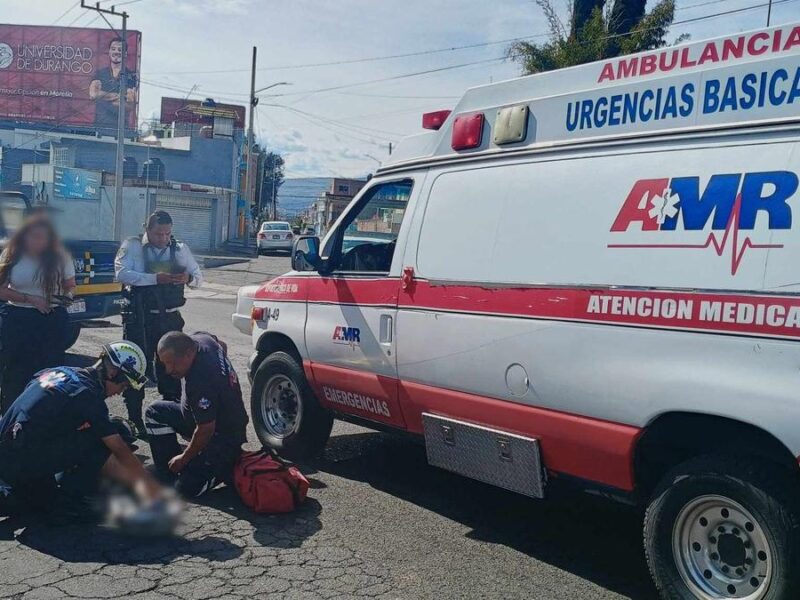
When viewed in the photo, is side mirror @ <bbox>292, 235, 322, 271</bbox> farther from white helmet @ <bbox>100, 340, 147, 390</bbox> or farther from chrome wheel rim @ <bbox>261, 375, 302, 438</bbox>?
white helmet @ <bbox>100, 340, 147, 390</bbox>

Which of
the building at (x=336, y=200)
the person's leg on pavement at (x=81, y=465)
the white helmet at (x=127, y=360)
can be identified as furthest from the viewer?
the building at (x=336, y=200)

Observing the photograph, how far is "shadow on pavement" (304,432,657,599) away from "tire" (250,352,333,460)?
19 centimetres

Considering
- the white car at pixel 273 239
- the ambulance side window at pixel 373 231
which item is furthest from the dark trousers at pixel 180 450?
the white car at pixel 273 239

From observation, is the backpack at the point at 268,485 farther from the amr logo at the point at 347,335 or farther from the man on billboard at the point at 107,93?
the man on billboard at the point at 107,93

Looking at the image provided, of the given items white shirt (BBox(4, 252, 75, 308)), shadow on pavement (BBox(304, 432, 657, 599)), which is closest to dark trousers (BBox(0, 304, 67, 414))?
white shirt (BBox(4, 252, 75, 308))

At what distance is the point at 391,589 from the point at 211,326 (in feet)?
33.4

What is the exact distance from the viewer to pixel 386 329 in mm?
5500

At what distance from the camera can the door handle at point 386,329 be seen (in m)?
5.46

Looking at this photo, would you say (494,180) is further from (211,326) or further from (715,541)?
(211,326)

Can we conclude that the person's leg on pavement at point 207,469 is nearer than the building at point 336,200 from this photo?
Yes

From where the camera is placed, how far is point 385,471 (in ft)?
20.7

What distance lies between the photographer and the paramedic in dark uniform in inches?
210

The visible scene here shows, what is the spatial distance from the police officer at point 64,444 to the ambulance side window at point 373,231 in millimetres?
1790

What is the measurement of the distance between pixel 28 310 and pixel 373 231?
2.69 metres
